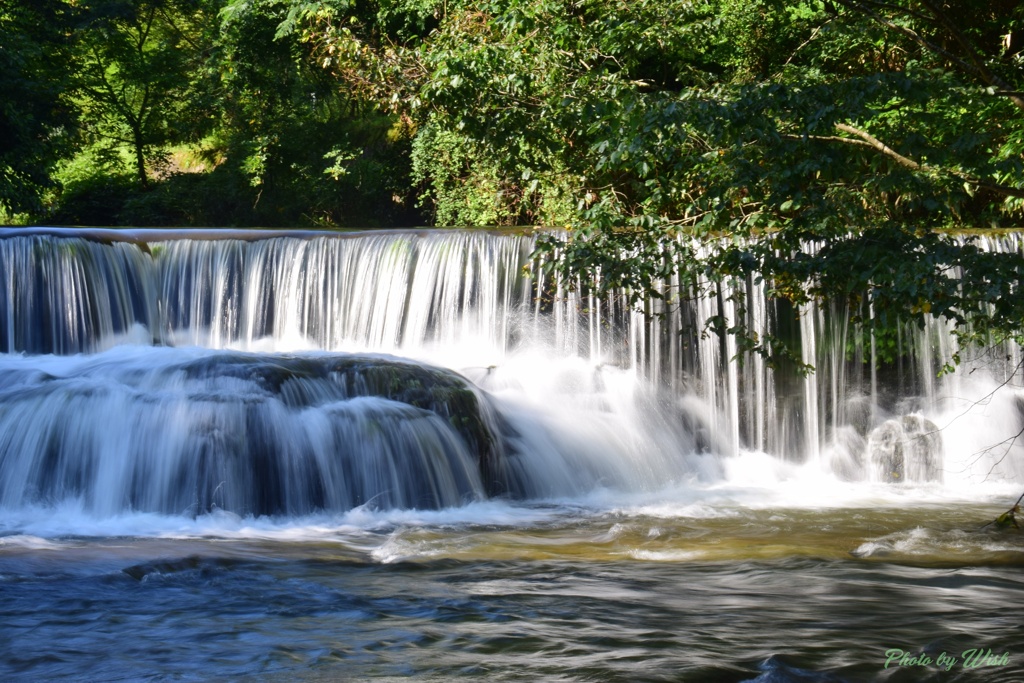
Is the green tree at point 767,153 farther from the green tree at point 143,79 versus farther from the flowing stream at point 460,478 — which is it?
the green tree at point 143,79

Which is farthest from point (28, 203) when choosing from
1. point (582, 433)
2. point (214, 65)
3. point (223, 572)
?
point (223, 572)

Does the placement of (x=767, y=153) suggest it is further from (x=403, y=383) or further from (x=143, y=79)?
(x=143, y=79)

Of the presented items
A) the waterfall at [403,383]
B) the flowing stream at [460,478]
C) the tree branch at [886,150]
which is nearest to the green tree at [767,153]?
the tree branch at [886,150]

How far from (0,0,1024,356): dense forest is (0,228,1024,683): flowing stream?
1225mm

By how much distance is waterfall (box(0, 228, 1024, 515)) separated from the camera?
968cm

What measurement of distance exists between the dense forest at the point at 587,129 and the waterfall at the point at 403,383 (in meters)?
0.85

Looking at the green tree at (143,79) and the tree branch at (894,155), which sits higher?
the green tree at (143,79)

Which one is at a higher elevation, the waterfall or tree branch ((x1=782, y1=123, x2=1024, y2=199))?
tree branch ((x1=782, y1=123, x2=1024, y2=199))

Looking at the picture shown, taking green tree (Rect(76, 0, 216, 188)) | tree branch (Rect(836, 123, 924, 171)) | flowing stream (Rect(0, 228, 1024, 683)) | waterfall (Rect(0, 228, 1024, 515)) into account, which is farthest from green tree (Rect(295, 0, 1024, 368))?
green tree (Rect(76, 0, 216, 188))

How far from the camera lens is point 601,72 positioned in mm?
10297

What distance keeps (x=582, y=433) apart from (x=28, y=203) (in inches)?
494

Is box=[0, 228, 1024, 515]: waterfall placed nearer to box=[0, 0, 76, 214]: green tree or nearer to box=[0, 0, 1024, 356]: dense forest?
box=[0, 0, 1024, 356]: dense forest

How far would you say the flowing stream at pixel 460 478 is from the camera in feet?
19.8

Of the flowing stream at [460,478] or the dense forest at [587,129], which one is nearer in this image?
the flowing stream at [460,478]
